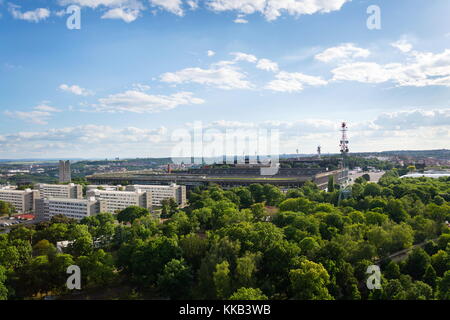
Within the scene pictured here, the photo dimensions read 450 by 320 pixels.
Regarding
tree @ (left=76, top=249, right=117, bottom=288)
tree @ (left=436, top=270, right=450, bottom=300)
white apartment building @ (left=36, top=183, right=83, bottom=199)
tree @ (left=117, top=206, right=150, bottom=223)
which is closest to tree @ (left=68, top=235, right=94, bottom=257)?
tree @ (left=76, top=249, right=117, bottom=288)

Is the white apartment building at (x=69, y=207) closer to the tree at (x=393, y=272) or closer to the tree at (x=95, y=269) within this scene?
the tree at (x=95, y=269)

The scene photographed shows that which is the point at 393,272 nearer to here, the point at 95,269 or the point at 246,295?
the point at 246,295

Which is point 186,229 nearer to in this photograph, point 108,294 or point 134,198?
point 108,294

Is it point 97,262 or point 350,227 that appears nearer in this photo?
point 97,262
